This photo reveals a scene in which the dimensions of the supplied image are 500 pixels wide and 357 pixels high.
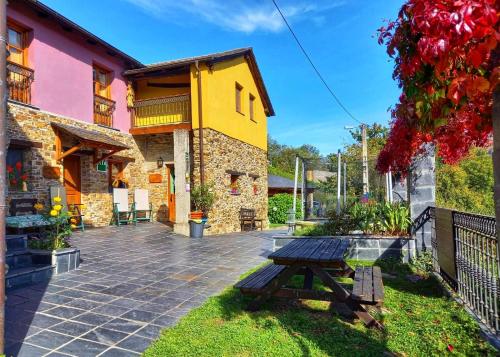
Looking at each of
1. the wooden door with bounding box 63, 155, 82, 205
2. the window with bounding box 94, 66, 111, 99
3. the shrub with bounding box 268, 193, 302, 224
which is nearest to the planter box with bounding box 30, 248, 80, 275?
the wooden door with bounding box 63, 155, 82, 205

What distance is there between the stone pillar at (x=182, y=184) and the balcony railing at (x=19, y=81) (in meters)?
3.80

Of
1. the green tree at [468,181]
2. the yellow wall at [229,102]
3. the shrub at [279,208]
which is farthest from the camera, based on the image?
the shrub at [279,208]

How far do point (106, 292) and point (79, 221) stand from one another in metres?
6.14

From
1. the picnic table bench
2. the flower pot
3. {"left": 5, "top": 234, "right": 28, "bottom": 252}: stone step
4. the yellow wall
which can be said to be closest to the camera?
{"left": 5, "top": 234, "right": 28, "bottom": 252}: stone step

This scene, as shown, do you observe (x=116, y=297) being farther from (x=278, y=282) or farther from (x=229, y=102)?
(x=229, y=102)

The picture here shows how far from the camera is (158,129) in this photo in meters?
Result: 11.4

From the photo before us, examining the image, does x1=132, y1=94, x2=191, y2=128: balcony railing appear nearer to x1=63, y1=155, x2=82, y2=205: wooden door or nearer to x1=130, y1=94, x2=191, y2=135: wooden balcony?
x1=130, y1=94, x2=191, y2=135: wooden balcony

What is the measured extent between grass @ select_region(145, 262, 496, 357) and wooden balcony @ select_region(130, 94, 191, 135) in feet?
27.3

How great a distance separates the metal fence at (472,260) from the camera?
285 centimetres

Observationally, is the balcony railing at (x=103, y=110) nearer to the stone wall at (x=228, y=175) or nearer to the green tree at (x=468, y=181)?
the stone wall at (x=228, y=175)

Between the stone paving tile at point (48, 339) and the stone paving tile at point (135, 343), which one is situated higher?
the stone paving tile at point (48, 339)

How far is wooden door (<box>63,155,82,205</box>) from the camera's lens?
9.54 m

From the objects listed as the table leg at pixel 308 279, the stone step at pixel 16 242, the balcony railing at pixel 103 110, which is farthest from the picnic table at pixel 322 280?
the balcony railing at pixel 103 110

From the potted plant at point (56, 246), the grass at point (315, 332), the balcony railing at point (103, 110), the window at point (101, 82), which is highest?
the window at point (101, 82)
